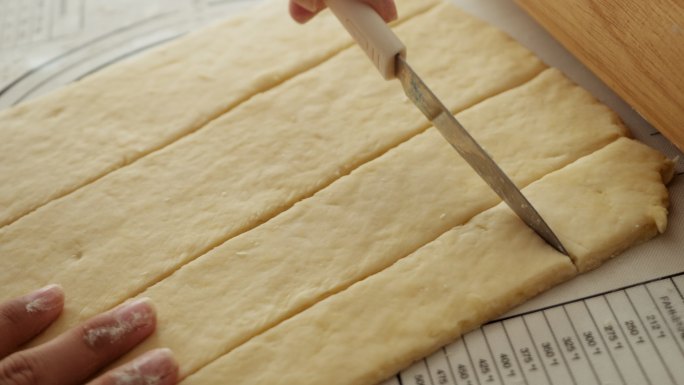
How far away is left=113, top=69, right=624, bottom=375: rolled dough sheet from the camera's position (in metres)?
1.27

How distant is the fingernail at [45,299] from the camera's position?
127 centimetres

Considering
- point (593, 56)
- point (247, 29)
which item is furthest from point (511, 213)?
point (247, 29)

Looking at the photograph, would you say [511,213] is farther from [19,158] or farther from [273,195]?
[19,158]

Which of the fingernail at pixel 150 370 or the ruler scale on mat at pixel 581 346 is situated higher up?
the fingernail at pixel 150 370

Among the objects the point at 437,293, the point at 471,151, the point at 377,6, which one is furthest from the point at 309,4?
the point at 437,293

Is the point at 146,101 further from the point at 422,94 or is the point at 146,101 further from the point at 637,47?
the point at 637,47

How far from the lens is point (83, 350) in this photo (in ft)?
3.94


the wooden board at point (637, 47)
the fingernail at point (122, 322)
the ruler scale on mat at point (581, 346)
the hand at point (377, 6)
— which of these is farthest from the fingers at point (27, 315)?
the wooden board at point (637, 47)

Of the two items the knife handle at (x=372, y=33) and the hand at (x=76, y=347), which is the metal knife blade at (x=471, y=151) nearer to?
the knife handle at (x=372, y=33)

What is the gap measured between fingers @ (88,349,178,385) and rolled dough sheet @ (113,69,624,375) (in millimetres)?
34

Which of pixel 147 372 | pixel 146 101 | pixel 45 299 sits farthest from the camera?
pixel 146 101

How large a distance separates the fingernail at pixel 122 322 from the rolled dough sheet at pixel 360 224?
0.12 feet

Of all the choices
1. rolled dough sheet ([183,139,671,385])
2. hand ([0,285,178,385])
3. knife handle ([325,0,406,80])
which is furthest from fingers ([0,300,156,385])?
knife handle ([325,0,406,80])

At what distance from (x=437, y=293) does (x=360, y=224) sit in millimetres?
220
